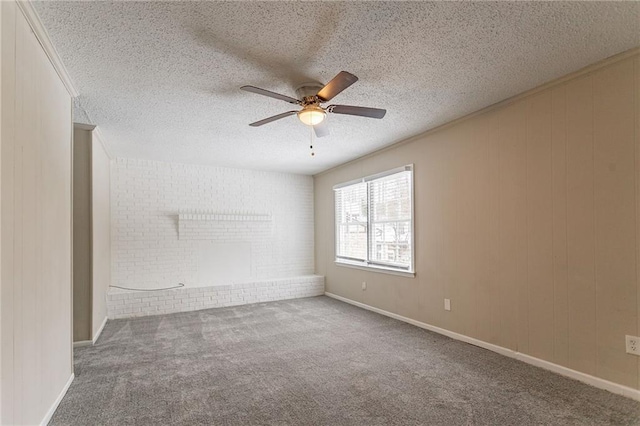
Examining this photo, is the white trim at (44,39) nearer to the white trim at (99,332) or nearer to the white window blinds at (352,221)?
the white trim at (99,332)

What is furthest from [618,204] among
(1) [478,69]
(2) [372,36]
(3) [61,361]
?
(3) [61,361]

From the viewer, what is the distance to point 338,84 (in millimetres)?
2238

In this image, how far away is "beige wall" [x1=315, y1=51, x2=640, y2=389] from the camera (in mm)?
2395

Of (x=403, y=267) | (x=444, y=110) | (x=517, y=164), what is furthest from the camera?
(x=403, y=267)

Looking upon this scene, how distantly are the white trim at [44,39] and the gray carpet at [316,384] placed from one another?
8.05 ft

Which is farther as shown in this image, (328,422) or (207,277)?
(207,277)

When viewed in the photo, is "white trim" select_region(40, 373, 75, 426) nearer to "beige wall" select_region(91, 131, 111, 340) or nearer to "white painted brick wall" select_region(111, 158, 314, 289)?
"beige wall" select_region(91, 131, 111, 340)

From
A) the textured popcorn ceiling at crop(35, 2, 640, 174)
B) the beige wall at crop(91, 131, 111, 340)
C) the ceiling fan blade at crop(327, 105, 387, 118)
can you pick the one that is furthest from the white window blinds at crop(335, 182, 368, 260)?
the beige wall at crop(91, 131, 111, 340)

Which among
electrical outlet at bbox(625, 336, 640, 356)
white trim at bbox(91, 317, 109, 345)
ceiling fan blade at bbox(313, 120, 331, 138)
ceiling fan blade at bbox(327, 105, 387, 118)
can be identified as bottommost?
white trim at bbox(91, 317, 109, 345)

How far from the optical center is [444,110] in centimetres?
343

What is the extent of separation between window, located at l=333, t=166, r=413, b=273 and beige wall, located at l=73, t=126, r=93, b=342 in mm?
3703

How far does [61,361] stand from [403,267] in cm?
376

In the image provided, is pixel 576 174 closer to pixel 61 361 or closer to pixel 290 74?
pixel 290 74

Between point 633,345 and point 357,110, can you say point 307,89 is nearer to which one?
point 357,110
